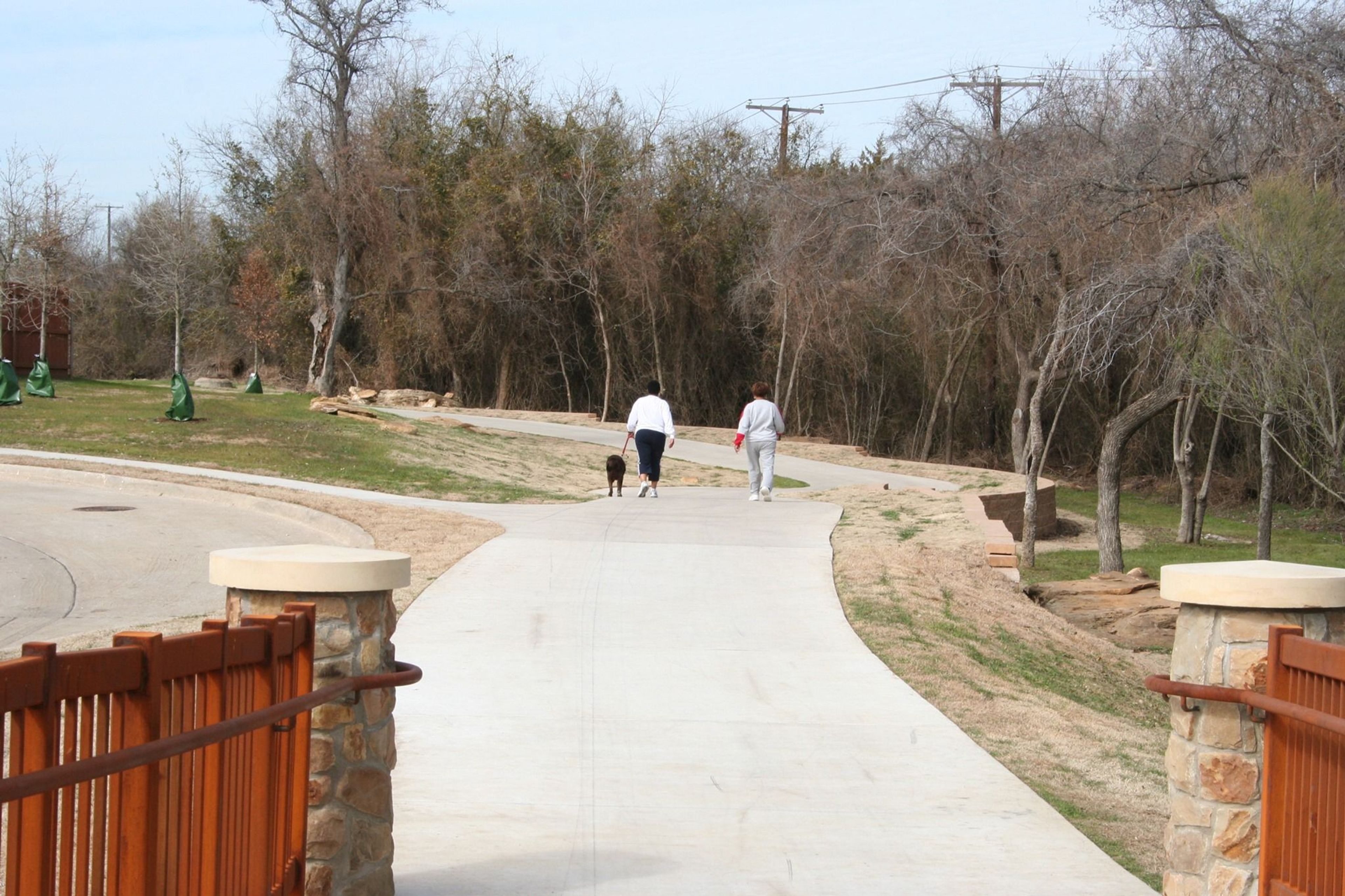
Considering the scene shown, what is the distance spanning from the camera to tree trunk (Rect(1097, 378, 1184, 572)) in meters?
19.9

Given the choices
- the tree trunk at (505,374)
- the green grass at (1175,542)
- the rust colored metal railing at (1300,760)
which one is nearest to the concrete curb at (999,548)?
the green grass at (1175,542)

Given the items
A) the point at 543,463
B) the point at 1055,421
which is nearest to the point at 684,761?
the point at 543,463

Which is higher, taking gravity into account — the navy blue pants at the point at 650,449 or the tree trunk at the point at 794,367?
the tree trunk at the point at 794,367

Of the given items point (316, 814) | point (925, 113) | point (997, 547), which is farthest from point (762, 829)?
point (925, 113)

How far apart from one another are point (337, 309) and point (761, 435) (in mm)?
24148

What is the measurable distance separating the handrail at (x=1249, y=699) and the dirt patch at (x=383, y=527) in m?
6.20

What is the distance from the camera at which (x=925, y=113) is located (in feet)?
84.7

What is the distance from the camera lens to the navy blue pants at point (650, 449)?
1841cm

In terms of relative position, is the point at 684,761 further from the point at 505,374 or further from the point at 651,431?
the point at 505,374

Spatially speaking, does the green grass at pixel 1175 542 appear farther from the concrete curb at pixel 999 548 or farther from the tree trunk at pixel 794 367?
the tree trunk at pixel 794 367

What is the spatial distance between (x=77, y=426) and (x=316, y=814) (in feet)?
69.3

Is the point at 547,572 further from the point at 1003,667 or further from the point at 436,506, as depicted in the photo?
the point at 436,506

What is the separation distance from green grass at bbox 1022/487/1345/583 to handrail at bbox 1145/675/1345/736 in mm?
14782

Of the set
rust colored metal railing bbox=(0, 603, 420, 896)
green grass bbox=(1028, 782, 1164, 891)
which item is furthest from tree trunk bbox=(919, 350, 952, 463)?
rust colored metal railing bbox=(0, 603, 420, 896)
